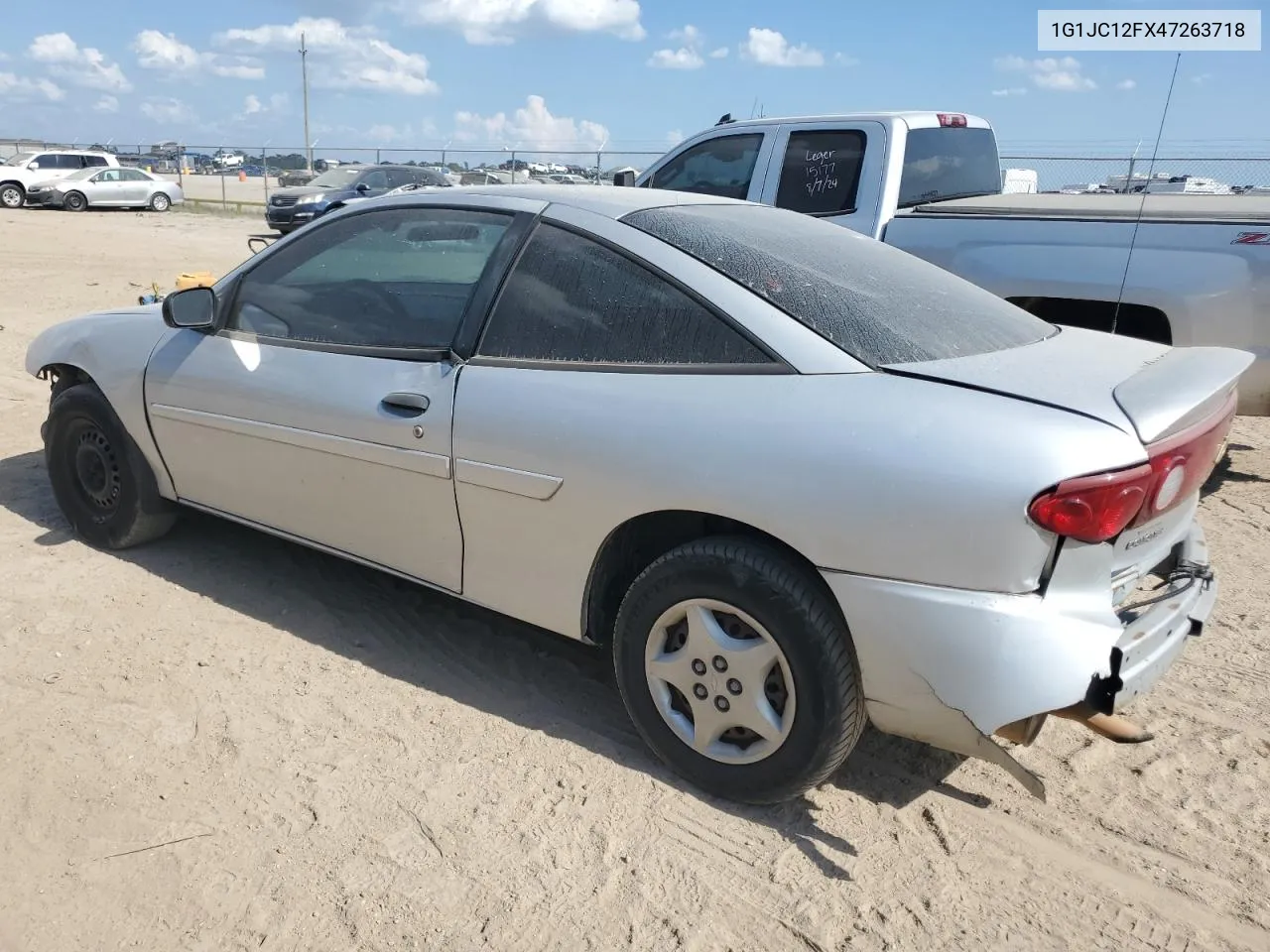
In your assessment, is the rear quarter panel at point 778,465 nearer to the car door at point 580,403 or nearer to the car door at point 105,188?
the car door at point 580,403

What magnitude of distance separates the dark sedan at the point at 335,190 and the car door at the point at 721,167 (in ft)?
50.2

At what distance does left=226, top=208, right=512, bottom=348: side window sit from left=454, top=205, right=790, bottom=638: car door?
38cm

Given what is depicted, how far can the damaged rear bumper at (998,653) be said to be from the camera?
2.34 m

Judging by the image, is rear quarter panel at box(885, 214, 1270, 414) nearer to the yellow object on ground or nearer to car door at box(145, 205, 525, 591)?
car door at box(145, 205, 525, 591)

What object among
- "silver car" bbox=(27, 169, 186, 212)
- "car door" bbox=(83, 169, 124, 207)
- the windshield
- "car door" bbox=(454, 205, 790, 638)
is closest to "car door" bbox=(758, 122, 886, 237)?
"car door" bbox=(454, 205, 790, 638)

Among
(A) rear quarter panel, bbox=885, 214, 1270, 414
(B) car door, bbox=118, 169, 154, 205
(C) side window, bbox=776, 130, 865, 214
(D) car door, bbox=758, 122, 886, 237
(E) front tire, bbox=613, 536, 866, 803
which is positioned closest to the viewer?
(E) front tire, bbox=613, 536, 866, 803

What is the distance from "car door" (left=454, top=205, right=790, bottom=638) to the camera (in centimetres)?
274

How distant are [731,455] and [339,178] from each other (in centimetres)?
2295

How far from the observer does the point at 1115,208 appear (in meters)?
5.73

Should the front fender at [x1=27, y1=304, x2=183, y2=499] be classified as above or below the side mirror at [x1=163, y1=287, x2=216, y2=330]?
below

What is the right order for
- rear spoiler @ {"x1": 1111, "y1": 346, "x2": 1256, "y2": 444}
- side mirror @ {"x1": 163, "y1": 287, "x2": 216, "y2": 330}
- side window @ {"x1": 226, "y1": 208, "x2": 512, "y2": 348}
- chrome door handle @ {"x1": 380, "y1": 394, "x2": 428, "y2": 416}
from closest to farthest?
1. rear spoiler @ {"x1": 1111, "y1": 346, "x2": 1256, "y2": 444}
2. chrome door handle @ {"x1": 380, "y1": 394, "x2": 428, "y2": 416}
3. side window @ {"x1": 226, "y1": 208, "x2": 512, "y2": 348}
4. side mirror @ {"x1": 163, "y1": 287, "x2": 216, "y2": 330}

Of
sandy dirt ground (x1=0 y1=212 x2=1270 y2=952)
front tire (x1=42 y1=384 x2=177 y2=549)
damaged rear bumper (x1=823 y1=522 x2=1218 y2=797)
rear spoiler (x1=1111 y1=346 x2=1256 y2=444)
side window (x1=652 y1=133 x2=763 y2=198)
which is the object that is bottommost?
sandy dirt ground (x1=0 y1=212 x2=1270 y2=952)

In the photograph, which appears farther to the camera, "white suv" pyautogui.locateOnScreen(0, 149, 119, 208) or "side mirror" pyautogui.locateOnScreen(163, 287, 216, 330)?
"white suv" pyautogui.locateOnScreen(0, 149, 119, 208)

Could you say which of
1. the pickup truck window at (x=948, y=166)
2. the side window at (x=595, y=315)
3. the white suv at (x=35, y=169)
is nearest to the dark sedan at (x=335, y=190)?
the white suv at (x=35, y=169)
